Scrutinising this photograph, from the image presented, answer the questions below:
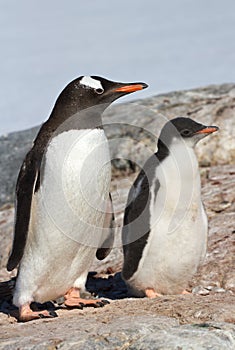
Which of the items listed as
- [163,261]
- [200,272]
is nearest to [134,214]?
[163,261]

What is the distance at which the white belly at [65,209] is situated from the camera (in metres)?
5.68

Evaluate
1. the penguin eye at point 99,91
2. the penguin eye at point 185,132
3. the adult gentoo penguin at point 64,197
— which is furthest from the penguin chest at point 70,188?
the penguin eye at point 185,132

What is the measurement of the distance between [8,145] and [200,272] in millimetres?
7407

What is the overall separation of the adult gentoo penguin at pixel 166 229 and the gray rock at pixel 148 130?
4.83 meters

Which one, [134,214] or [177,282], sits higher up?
[134,214]

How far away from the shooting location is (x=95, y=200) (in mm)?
5801

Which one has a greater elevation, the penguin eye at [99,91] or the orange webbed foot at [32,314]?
the penguin eye at [99,91]

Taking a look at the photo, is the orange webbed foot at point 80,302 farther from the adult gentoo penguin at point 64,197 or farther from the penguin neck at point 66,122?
the penguin neck at point 66,122

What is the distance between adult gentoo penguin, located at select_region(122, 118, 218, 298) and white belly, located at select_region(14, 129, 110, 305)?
91 centimetres

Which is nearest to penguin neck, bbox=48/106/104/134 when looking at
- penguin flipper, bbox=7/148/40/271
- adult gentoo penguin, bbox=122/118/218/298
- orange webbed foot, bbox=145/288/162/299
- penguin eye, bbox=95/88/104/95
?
penguin eye, bbox=95/88/104/95

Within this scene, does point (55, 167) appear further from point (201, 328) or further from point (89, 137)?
point (201, 328)

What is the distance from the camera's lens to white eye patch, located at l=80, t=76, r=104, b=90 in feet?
19.4

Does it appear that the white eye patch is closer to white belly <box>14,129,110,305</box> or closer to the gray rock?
white belly <box>14,129,110,305</box>

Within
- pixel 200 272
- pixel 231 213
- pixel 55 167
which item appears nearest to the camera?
pixel 55 167
